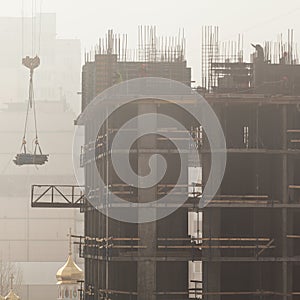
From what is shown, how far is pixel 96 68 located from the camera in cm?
3969

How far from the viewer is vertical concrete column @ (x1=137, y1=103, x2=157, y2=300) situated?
35.6 metres

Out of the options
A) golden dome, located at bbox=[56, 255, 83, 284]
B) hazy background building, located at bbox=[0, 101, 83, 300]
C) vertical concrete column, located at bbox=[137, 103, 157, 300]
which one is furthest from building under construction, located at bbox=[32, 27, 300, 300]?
hazy background building, located at bbox=[0, 101, 83, 300]

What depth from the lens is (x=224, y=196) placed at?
36281mm

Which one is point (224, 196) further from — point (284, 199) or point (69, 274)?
point (69, 274)

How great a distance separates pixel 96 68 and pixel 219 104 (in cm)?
484

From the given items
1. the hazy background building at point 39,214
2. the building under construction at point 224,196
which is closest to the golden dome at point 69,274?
the building under construction at point 224,196

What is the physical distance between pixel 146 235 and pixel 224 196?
243 cm

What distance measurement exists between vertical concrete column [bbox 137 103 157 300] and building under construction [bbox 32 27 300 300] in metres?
0.03

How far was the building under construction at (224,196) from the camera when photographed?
3591 centimetres

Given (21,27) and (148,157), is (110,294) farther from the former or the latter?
(21,27)

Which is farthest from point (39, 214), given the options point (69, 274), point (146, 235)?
point (146, 235)

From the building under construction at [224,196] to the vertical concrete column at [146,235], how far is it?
0.03m

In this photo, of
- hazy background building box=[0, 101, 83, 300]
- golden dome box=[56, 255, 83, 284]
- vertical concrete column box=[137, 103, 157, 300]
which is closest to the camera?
vertical concrete column box=[137, 103, 157, 300]

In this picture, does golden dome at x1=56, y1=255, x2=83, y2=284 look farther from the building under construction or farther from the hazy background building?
the hazy background building
